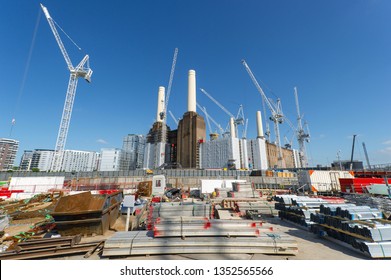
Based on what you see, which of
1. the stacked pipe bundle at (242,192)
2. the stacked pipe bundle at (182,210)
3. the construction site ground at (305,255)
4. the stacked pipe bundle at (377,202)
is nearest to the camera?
the construction site ground at (305,255)

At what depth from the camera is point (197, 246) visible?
6.73 meters

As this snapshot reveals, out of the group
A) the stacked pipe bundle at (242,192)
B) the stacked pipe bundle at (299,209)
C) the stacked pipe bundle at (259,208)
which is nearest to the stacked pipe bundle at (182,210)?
the stacked pipe bundle at (259,208)

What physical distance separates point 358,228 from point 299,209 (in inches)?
153

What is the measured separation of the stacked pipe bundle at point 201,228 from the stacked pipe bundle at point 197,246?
0.68 ft

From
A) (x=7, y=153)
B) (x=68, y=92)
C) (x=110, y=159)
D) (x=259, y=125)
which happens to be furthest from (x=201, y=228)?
(x=7, y=153)

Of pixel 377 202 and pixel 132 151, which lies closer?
pixel 377 202

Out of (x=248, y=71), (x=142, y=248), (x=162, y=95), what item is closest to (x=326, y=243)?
(x=142, y=248)

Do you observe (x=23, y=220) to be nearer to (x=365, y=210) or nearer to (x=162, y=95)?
(x=365, y=210)

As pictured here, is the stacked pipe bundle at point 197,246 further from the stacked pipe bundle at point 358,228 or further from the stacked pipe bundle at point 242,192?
the stacked pipe bundle at point 242,192

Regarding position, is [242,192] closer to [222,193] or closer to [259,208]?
[222,193]

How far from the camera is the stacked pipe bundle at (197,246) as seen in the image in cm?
655

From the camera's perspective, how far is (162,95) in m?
117
